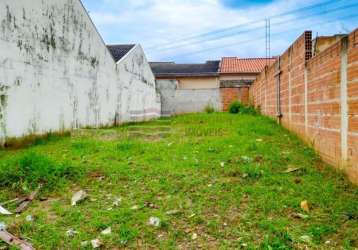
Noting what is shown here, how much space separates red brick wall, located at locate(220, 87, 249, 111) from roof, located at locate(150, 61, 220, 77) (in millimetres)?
6557

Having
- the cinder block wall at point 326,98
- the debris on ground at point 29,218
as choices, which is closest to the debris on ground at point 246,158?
the cinder block wall at point 326,98

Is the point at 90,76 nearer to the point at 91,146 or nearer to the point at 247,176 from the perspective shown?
the point at 91,146

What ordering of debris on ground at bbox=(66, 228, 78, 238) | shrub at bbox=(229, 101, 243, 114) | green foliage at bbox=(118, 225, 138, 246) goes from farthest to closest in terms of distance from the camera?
shrub at bbox=(229, 101, 243, 114), debris on ground at bbox=(66, 228, 78, 238), green foliage at bbox=(118, 225, 138, 246)

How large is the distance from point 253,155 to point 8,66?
4810mm

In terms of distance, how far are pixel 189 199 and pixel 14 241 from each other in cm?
166

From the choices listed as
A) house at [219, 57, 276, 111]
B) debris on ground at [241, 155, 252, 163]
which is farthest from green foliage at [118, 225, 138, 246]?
house at [219, 57, 276, 111]

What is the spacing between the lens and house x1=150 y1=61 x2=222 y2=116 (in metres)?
19.8

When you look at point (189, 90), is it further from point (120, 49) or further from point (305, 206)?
point (305, 206)

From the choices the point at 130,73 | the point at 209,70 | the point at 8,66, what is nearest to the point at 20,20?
Result: the point at 8,66

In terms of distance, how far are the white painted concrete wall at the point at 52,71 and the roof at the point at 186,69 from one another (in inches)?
519

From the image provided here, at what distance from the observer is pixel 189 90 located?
2041cm

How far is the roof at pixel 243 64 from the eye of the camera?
25.7 meters

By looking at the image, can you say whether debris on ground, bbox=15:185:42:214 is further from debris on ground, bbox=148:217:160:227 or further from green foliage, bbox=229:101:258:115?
green foliage, bbox=229:101:258:115

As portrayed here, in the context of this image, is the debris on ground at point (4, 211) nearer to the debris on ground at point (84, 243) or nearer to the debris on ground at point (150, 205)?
the debris on ground at point (84, 243)
